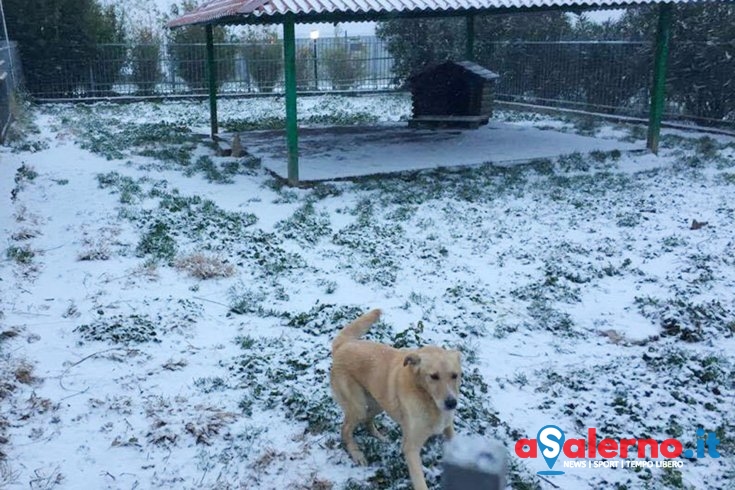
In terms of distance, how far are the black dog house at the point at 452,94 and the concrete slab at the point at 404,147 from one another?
454 millimetres

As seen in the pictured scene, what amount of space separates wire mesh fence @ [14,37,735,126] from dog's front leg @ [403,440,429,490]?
1378 cm

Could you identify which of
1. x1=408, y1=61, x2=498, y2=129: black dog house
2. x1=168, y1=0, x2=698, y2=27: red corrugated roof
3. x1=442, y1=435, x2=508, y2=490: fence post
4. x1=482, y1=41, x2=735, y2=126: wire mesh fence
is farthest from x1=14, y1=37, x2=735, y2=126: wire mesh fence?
x1=442, y1=435, x2=508, y2=490: fence post

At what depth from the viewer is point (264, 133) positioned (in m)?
14.6

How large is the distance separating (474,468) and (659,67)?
38.0ft

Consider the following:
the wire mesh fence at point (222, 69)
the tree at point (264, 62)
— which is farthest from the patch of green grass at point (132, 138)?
the tree at point (264, 62)

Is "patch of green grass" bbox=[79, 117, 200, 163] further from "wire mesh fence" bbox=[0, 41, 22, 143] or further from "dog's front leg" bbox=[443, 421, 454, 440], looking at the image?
"dog's front leg" bbox=[443, 421, 454, 440]

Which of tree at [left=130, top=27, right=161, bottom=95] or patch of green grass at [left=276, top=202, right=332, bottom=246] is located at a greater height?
tree at [left=130, top=27, right=161, bottom=95]

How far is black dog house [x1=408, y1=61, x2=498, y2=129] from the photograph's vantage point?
14688 millimetres

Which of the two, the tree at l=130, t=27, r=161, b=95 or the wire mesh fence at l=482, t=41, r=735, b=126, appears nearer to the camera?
the wire mesh fence at l=482, t=41, r=735, b=126

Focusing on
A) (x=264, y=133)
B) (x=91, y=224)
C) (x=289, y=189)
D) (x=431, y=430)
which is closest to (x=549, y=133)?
(x=264, y=133)

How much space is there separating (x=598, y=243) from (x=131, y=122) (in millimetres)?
13038

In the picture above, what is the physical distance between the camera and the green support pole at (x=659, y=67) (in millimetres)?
11133

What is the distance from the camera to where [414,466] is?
10.2 ft

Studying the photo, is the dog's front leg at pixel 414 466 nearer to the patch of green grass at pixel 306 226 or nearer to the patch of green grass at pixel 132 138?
the patch of green grass at pixel 306 226
